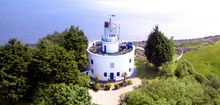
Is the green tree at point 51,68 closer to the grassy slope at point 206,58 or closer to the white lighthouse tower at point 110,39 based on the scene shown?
the white lighthouse tower at point 110,39

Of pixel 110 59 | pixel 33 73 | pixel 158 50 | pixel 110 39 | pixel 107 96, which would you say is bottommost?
pixel 107 96

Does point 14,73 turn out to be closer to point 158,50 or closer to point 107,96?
point 107,96

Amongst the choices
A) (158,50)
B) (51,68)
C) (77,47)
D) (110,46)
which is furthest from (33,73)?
(158,50)

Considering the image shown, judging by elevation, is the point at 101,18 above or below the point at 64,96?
above

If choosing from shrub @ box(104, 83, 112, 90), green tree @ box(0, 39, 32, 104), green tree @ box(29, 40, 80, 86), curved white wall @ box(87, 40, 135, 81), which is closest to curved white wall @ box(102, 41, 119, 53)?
curved white wall @ box(87, 40, 135, 81)

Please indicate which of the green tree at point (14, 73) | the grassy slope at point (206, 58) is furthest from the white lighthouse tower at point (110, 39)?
the grassy slope at point (206, 58)

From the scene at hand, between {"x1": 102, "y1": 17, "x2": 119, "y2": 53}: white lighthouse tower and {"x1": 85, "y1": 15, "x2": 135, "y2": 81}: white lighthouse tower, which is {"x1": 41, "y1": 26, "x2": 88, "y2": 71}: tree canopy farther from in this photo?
{"x1": 102, "y1": 17, "x2": 119, "y2": 53}: white lighthouse tower
